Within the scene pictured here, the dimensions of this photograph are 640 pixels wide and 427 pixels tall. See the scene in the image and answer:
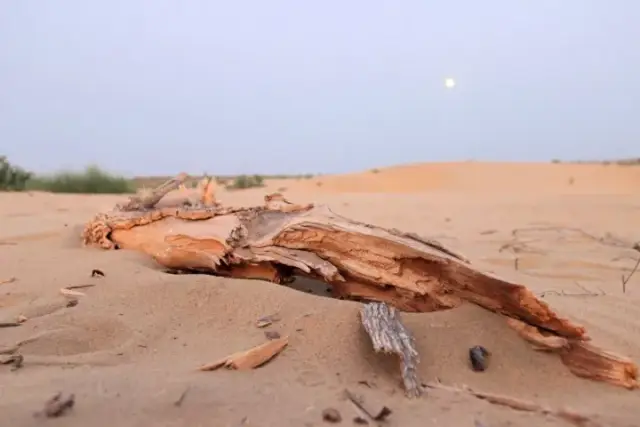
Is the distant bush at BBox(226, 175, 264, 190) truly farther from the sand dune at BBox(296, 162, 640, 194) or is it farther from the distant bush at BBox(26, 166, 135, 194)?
the distant bush at BBox(26, 166, 135, 194)

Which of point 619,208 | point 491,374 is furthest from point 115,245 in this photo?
point 619,208

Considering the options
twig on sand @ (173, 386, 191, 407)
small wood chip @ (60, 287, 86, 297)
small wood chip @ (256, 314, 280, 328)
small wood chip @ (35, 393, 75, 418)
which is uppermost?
small wood chip @ (60, 287, 86, 297)

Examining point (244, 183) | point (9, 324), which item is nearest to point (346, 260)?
point (9, 324)

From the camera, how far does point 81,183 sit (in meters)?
11.7

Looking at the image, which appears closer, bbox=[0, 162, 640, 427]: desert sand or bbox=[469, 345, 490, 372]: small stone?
bbox=[0, 162, 640, 427]: desert sand

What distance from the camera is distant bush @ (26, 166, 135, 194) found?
37.6 feet

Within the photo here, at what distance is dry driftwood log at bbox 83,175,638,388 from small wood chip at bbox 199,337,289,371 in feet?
1.98

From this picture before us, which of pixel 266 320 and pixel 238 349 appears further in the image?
pixel 266 320

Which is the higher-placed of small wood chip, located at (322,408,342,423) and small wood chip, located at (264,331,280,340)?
small wood chip, located at (264,331,280,340)

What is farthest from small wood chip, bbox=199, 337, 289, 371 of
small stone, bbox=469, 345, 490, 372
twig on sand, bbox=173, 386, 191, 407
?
small stone, bbox=469, 345, 490, 372

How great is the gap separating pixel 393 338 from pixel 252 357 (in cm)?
48

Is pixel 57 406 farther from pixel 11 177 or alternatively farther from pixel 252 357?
pixel 11 177

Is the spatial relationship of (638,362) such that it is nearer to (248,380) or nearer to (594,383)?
(594,383)

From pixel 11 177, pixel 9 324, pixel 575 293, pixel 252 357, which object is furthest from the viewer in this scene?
pixel 11 177
